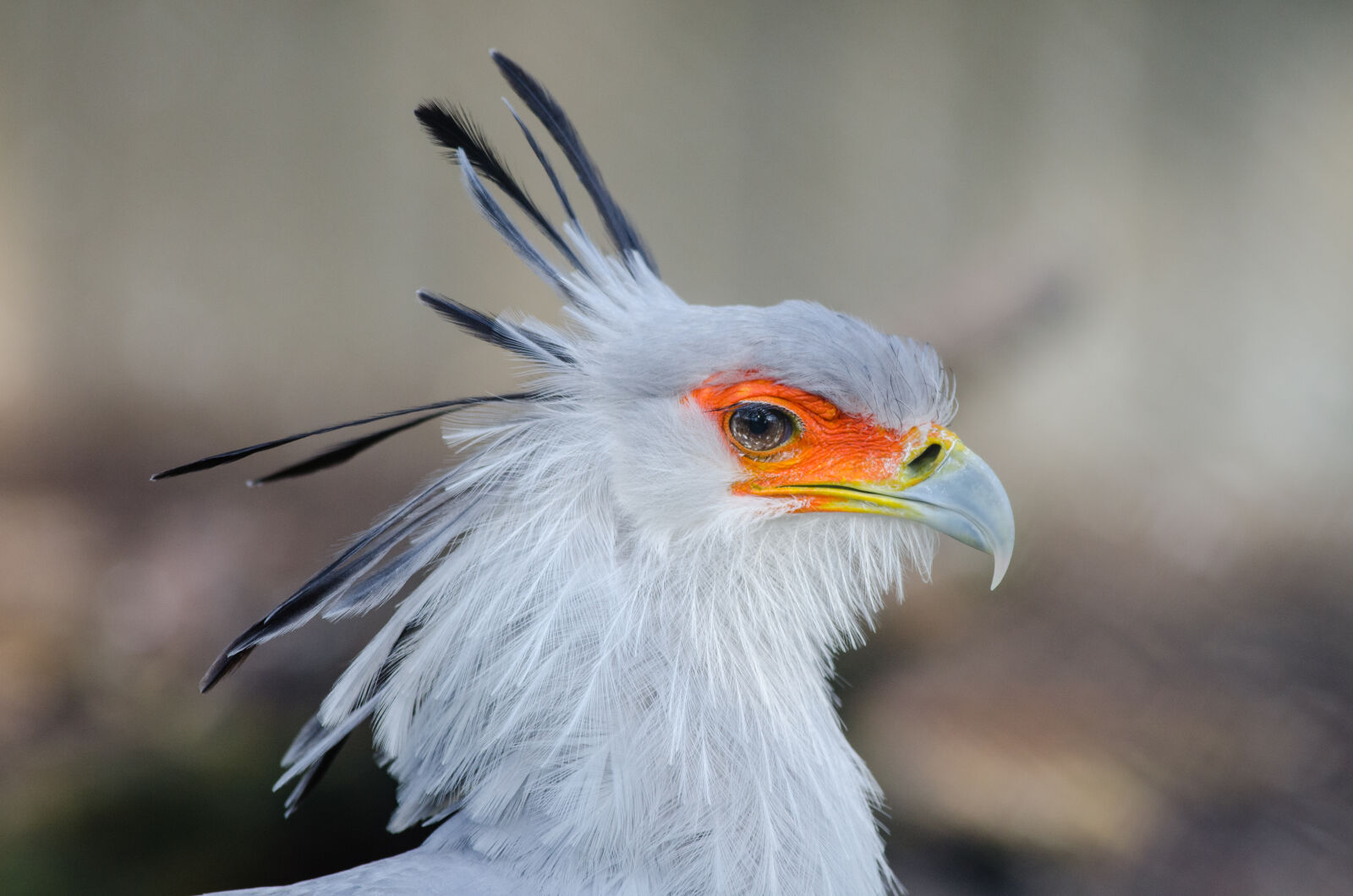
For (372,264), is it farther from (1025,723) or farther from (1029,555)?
(1025,723)

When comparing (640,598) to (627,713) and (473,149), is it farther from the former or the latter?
(473,149)

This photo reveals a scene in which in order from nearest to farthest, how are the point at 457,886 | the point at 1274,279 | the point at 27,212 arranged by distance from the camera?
the point at 457,886 → the point at 27,212 → the point at 1274,279

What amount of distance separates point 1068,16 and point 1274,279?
0.66 metres

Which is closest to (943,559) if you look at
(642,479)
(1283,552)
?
(1283,552)

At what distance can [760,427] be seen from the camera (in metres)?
0.76

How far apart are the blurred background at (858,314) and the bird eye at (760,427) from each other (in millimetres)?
977

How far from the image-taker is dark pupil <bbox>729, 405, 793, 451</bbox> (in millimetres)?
759

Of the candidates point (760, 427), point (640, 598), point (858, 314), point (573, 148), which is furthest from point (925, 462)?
point (858, 314)

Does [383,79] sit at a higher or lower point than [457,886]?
higher

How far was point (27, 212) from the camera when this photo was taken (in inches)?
63.2

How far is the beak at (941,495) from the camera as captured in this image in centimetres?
76

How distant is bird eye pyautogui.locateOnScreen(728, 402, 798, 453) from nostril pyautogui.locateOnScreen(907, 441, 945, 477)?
0.11 m

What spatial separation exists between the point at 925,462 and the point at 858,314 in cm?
98

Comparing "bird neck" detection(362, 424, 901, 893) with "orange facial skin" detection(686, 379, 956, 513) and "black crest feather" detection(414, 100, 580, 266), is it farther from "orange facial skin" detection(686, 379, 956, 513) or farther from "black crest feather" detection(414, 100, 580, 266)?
"black crest feather" detection(414, 100, 580, 266)
